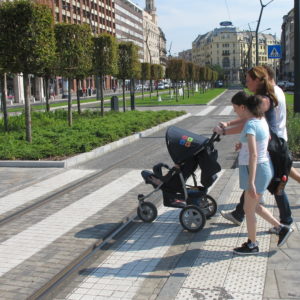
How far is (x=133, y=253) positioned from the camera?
5.17 m

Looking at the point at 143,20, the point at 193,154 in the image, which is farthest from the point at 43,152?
the point at 143,20

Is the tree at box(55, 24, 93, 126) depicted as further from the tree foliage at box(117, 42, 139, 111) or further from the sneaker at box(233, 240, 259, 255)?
the sneaker at box(233, 240, 259, 255)

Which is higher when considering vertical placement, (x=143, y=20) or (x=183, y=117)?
(x=143, y=20)

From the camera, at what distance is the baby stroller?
5621 mm

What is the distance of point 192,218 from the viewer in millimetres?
5703

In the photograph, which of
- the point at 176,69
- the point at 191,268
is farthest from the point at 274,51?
the point at 176,69

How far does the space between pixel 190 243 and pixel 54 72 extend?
1398 cm

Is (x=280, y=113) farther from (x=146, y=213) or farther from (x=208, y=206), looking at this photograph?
(x=146, y=213)

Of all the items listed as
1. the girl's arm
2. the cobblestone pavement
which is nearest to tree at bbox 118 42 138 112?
the cobblestone pavement

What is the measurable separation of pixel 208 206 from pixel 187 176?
0.60 m

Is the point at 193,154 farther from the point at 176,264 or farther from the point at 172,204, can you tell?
the point at 176,264

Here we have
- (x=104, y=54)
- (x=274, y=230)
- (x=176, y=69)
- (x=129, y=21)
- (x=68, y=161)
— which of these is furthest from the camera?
(x=129, y=21)

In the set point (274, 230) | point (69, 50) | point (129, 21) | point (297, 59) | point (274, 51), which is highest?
point (129, 21)

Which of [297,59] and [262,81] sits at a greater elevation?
[297,59]
